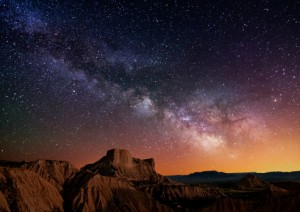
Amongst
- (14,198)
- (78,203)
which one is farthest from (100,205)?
(14,198)

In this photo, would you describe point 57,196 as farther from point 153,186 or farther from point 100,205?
point 153,186

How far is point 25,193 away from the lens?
3231 inches

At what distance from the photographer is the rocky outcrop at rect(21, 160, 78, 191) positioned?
122 meters

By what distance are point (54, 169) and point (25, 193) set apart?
47.7 m

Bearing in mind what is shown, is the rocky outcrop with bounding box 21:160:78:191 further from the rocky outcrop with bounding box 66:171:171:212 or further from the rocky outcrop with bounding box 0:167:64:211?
the rocky outcrop with bounding box 0:167:64:211

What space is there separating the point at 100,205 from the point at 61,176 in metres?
30.2

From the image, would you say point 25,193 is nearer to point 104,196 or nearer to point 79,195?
point 79,195

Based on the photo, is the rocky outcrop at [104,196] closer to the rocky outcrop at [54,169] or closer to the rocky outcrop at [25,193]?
the rocky outcrop at [25,193]

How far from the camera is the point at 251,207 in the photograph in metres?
103

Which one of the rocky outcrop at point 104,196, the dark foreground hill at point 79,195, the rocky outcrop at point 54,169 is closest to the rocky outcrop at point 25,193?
the dark foreground hill at point 79,195

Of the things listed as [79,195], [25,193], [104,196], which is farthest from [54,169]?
[25,193]

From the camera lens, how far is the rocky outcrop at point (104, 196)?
101 meters

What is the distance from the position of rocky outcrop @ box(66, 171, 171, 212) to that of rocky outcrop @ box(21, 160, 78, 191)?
8815mm

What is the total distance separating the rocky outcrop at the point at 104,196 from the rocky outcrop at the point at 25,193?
6778 millimetres
